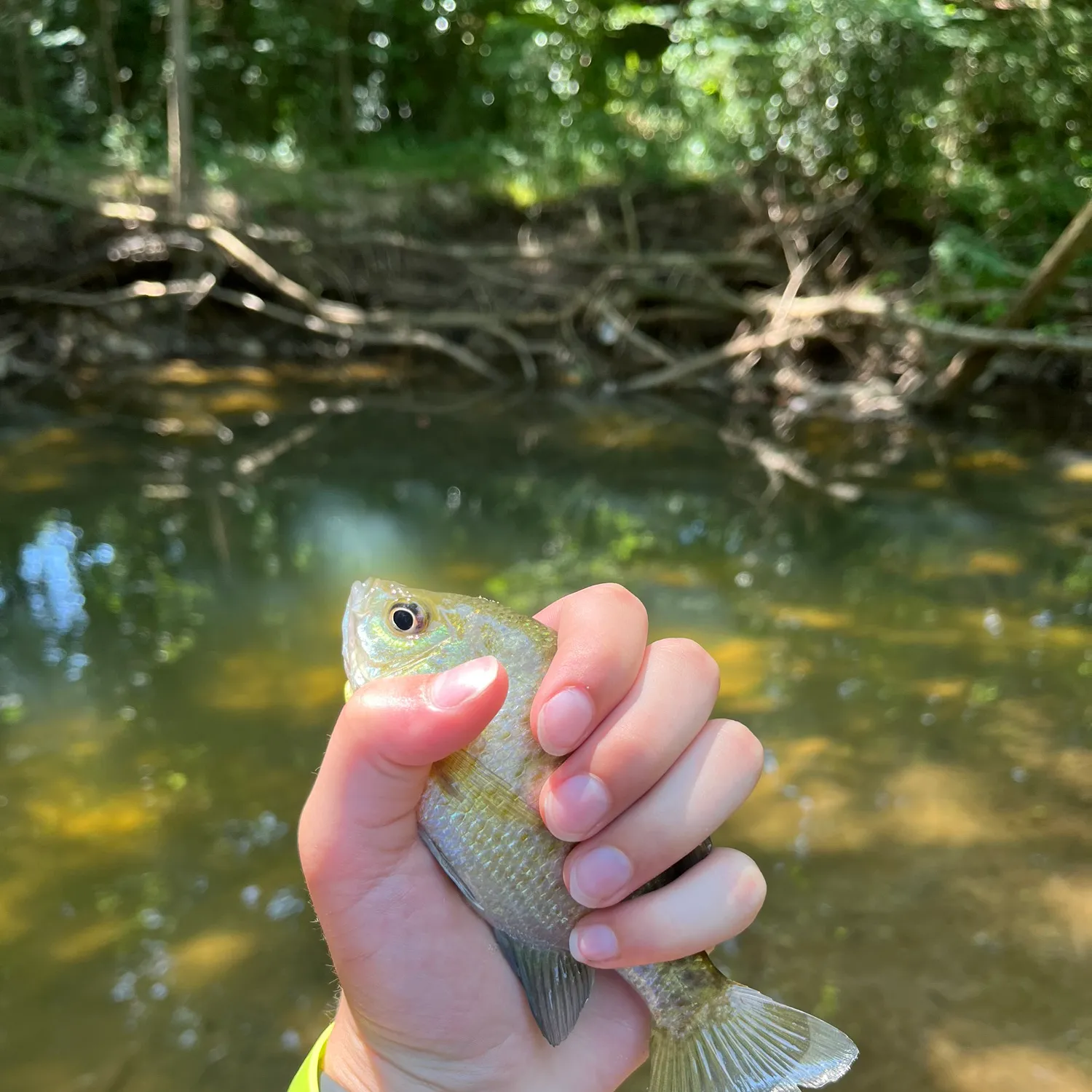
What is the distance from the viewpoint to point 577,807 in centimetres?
112

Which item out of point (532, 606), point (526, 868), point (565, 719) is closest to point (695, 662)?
point (565, 719)

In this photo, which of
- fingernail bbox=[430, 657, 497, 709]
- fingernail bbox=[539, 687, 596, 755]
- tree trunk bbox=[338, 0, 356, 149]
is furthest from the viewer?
tree trunk bbox=[338, 0, 356, 149]

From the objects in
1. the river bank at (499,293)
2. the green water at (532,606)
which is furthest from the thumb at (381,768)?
the river bank at (499,293)

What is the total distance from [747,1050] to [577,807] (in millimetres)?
435

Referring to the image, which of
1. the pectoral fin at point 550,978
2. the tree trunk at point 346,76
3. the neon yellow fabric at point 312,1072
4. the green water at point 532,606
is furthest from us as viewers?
the tree trunk at point 346,76

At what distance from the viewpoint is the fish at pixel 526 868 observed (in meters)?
1.15

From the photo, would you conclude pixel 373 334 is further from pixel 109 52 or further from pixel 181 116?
pixel 109 52

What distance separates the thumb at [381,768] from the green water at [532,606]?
1428mm

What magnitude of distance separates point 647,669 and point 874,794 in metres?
2.44

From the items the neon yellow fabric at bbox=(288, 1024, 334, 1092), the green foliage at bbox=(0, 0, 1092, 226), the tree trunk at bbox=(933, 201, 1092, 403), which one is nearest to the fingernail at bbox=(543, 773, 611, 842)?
the neon yellow fabric at bbox=(288, 1024, 334, 1092)

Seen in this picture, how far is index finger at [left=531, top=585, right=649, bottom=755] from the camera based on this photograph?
1.12m

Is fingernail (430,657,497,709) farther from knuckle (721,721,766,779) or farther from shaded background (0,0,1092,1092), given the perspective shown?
shaded background (0,0,1092,1092)

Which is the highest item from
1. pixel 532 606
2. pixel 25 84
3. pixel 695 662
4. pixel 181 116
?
pixel 695 662

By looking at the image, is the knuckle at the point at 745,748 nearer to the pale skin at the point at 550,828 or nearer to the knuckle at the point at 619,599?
the pale skin at the point at 550,828
